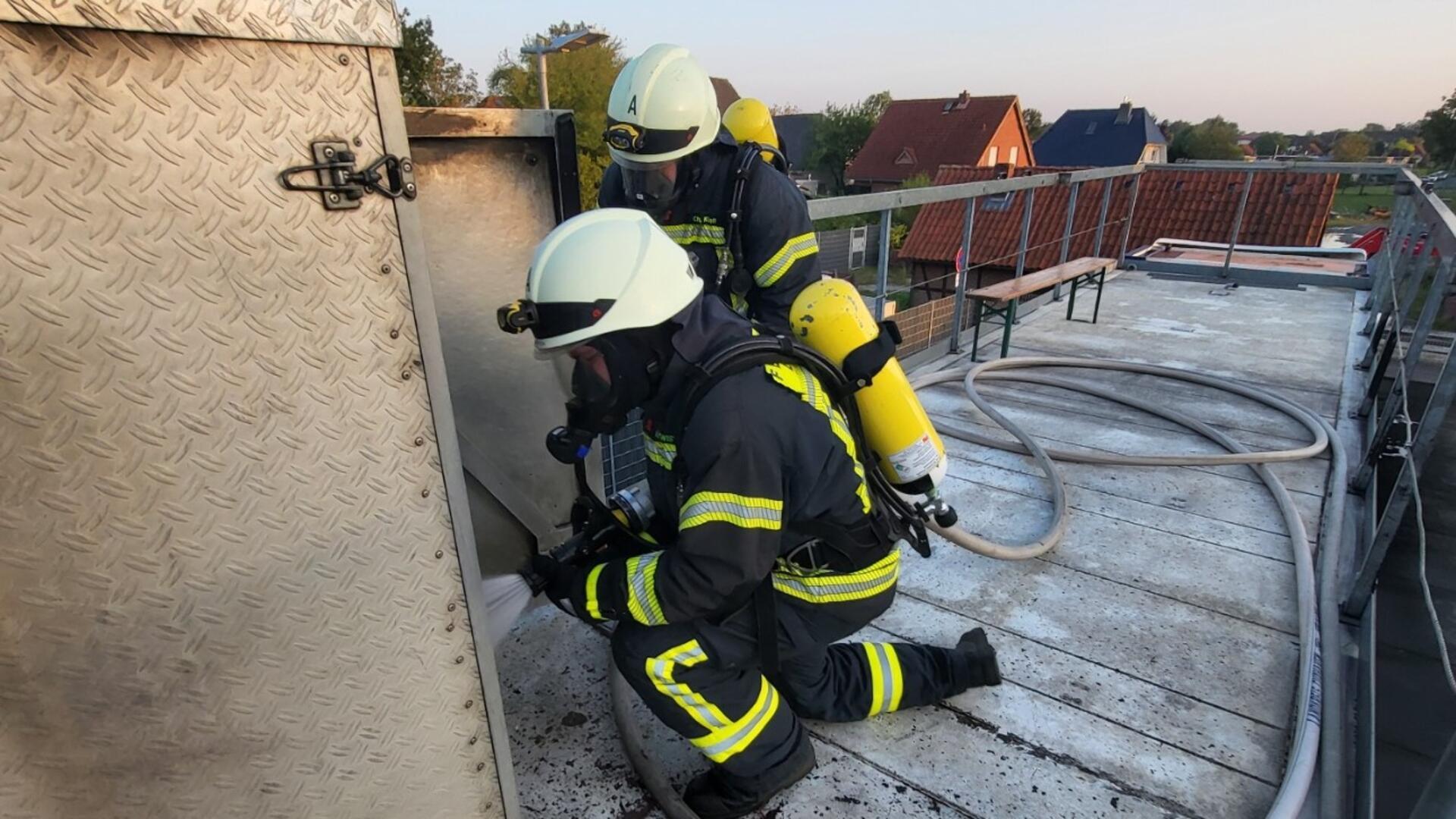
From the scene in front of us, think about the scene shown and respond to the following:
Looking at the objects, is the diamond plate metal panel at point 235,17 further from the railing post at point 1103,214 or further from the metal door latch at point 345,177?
the railing post at point 1103,214

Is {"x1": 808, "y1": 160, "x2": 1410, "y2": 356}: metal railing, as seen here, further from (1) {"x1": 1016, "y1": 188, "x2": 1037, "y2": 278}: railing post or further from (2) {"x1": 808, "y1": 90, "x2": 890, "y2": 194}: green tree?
(2) {"x1": 808, "y1": 90, "x2": 890, "y2": 194}: green tree

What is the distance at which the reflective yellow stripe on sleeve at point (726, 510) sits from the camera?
4.79 ft

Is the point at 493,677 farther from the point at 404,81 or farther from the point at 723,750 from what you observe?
the point at 404,81

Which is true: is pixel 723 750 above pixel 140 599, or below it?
below

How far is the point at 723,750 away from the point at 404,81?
23198 millimetres

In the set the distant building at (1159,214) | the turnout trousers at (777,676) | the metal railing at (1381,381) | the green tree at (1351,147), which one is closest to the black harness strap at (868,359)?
the turnout trousers at (777,676)

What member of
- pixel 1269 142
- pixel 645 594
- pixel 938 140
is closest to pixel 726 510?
pixel 645 594

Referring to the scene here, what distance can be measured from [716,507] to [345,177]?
852 mm

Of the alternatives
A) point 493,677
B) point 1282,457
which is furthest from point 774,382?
point 1282,457

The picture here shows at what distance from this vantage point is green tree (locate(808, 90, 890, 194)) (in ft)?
159

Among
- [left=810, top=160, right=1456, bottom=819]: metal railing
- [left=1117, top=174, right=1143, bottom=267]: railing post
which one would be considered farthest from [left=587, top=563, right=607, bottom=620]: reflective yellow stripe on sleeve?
[left=1117, top=174, right=1143, bottom=267]: railing post

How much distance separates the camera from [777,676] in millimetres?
1875

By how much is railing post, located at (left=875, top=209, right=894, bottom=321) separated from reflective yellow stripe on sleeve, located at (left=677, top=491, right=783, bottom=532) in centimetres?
279

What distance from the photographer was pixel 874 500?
6.24ft
